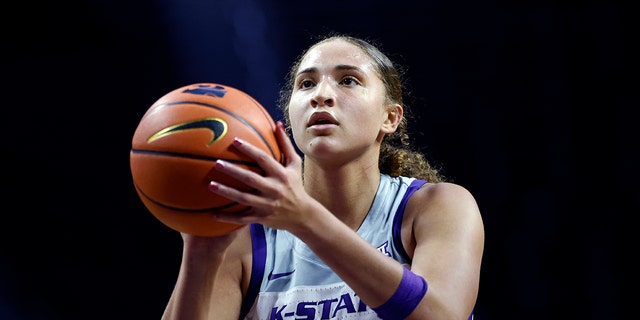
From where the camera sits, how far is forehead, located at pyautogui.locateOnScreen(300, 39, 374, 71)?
7.75 feet

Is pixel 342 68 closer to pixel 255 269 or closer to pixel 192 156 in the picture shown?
pixel 255 269

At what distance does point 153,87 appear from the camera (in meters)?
4.31

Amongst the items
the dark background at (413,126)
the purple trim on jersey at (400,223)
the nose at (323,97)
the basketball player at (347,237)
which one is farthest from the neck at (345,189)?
the dark background at (413,126)

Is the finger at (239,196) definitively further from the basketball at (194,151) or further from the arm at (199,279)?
the arm at (199,279)

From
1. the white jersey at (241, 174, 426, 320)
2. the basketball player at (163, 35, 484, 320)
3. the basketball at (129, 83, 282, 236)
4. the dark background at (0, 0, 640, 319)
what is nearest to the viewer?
the basketball at (129, 83, 282, 236)

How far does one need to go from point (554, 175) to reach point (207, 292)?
2570 millimetres

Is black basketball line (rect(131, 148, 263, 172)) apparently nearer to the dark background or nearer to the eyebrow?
the eyebrow

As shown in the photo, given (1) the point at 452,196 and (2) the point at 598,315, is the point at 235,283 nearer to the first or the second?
(1) the point at 452,196

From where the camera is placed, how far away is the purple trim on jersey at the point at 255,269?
2.25m

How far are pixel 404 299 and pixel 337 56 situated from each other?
1013mm

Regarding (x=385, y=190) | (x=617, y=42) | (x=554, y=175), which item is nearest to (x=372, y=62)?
(x=385, y=190)

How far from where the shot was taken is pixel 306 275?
2.25 m

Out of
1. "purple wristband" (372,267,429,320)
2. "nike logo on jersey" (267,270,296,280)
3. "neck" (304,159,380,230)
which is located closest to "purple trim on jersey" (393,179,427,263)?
"neck" (304,159,380,230)

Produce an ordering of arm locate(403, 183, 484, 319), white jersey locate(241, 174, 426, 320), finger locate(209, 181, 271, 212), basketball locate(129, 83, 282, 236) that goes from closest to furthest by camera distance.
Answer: finger locate(209, 181, 271, 212) < basketball locate(129, 83, 282, 236) < arm locate(403, 183, 484, 319) < white jersey locate(241, 174, 426, 320)
